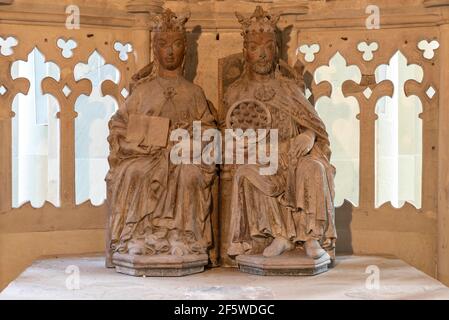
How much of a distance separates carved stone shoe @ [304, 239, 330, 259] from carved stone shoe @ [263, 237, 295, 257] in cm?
13

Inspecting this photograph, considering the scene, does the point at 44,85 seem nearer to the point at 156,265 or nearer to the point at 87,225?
the point at 87,225

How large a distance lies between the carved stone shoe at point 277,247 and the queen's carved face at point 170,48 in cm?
147

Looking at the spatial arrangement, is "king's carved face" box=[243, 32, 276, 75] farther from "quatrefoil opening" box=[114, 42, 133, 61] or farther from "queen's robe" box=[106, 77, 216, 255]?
"quatrefoil opening" box=[114, 42, 133, 61]

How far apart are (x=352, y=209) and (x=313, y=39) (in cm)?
141

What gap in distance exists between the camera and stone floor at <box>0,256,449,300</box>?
5.09 meters

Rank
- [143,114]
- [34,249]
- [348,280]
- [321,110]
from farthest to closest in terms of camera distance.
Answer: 1. [321,110]
2. [34,249]
3. [143,114]
4. [348,280]

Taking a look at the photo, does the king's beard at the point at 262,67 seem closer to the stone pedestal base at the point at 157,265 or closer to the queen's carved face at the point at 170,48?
the queen's carved face at the point at 170,48

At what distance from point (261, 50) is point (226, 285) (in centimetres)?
172

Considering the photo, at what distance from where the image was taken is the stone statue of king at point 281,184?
5.80m

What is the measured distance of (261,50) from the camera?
611 centimetres

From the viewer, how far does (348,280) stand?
560 cm

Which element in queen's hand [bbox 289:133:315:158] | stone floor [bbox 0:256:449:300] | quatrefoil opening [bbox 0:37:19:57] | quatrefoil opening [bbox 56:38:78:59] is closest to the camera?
stone floor [bbox 0:256:449:300]

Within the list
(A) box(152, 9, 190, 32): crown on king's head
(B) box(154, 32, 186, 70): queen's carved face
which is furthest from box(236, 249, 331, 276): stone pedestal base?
(A) box(152, 9, 190, 32): crown on king's head
